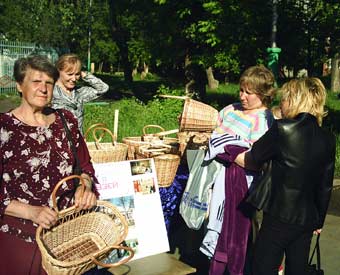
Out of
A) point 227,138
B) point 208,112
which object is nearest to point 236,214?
point 227,138

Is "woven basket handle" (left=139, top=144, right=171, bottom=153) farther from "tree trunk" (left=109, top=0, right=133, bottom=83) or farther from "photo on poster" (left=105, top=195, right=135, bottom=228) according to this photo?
"tree trunk" (left=109, top=0, right=133, bottom=83)

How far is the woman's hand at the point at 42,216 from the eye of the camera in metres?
2.39

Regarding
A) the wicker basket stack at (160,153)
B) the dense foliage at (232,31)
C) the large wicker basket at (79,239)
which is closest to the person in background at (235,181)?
the wicker basket stack at (160,153)

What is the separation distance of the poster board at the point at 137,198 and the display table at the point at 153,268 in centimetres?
5

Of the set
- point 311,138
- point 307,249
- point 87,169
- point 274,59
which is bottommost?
point 307,249

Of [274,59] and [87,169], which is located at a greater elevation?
[274,59]

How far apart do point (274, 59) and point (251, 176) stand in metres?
8.17

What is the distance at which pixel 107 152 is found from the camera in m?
4.17

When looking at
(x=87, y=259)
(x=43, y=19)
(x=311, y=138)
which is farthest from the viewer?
(x=43, y=19)

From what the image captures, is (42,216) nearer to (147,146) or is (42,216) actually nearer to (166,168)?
(166,168)

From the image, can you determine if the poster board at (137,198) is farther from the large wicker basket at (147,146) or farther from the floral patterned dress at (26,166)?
the floral patterned dress at (26,166)

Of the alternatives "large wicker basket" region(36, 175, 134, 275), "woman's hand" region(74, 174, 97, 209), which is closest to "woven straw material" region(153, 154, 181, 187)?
"large wicker basket" region(36, 175, 134, 275)

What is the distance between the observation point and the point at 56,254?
2643mm

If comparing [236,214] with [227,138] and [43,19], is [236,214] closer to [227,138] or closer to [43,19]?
[227,138]
